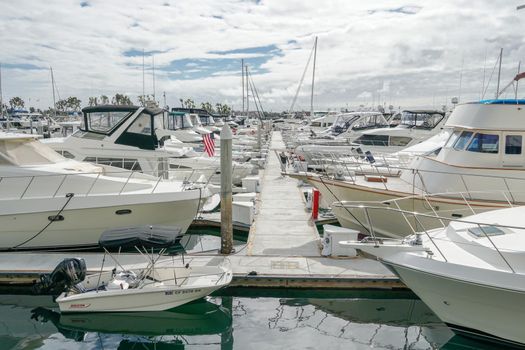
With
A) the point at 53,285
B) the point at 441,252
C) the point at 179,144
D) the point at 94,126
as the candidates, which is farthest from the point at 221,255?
the point at 179,144

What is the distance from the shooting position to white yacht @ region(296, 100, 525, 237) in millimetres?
10062

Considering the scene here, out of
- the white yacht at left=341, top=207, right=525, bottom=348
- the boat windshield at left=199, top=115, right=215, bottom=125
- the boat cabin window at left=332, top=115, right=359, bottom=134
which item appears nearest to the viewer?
the white yacht at left=341, top=207, right=525, bottom=348

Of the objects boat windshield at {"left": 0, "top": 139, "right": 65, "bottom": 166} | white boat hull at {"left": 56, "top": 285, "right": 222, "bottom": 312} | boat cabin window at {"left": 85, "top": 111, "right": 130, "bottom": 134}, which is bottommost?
white boat hull at {"left": 56, "top": 285, "right": 222, "bottom": 312}

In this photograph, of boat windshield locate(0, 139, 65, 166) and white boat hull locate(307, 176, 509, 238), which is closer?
white boat hull locate(307, 176, 509, 238)

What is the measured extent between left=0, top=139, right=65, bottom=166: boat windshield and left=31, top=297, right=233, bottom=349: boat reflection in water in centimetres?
402

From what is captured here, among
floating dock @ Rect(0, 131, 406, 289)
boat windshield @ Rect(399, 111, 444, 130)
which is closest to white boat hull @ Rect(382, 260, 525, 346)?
floating dock @ Rect(0, 131, 406, 289)

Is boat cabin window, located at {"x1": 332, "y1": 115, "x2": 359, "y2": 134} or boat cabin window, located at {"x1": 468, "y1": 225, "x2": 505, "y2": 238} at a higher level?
boat cabin window, located at {"x1": 332, "y1": 115, "x2": 359, "y2": 134}

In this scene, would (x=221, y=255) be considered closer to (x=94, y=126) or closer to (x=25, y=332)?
(x=25, y=332)

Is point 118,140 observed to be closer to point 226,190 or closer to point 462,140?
point 226,190

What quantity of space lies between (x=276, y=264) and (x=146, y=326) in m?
2.99

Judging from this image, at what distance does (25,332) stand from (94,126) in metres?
8.38

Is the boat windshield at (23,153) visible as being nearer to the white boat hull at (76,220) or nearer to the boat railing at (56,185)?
the boat railing at (56,185)

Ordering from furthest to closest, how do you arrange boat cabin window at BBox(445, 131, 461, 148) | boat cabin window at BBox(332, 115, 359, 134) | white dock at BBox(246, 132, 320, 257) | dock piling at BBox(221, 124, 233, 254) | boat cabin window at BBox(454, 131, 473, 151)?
boat cabin window at BBox(332, 115, 359, 134), boat cabin window at BBox(445, 131, 461, 148), boat cabin window at BBox(454, 131, 473, 151), white dock at BBox(246, 132, 320, 257), dock piling at BBox(221, 124, 233, 254)

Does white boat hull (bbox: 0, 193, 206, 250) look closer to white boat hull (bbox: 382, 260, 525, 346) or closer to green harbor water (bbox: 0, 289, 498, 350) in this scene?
green harbor water (bbox: 0, 289, 498, 350)
